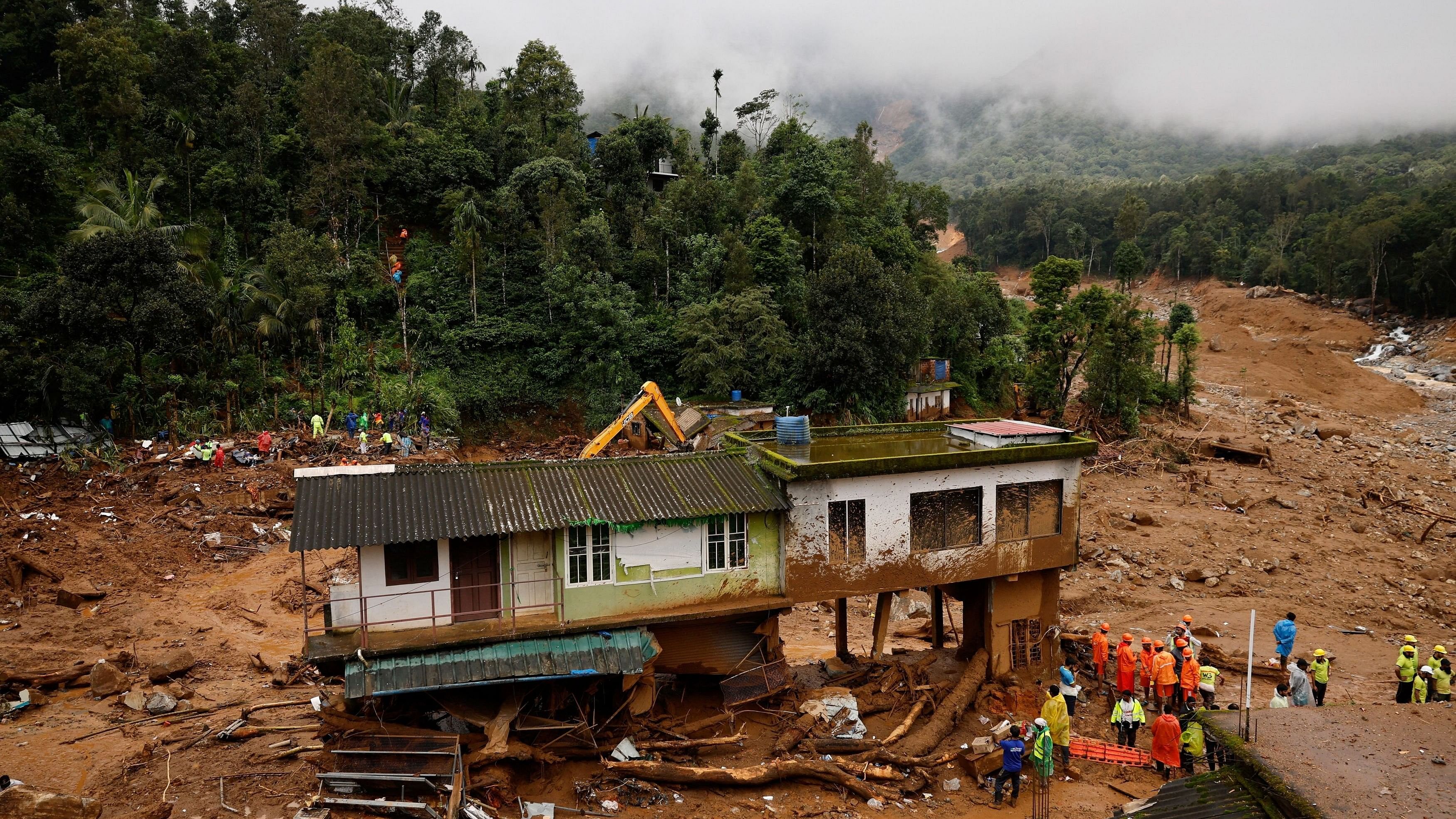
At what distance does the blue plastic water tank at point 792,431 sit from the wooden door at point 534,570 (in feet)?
19.1

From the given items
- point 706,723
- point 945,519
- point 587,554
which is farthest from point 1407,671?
point 587,554

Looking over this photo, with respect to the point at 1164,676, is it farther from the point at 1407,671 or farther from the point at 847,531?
the point at 847,531

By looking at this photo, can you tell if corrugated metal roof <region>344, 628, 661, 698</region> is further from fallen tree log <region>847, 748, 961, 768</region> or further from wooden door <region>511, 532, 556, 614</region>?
fallen tree log <region>847, 748, 961, 768</region>

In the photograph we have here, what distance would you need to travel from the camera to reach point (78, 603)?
65.6 feet

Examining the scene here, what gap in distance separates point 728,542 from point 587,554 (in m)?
2.64

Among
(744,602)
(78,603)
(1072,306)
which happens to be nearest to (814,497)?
(744,602)

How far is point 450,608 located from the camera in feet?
46.0

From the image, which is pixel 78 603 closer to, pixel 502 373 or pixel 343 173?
pixel 502 373

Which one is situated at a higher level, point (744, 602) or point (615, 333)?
point (615, 333)

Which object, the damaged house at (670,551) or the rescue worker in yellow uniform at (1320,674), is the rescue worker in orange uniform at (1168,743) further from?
the damaged house at (670,551)

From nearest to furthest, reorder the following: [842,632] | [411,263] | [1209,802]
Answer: [1209,802] < [842,632] < [411,263]

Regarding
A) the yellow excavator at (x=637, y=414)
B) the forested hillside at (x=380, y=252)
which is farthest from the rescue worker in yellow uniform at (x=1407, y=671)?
the forested hillside at (x=380, y=252)

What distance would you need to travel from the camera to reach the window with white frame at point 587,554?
47.3 feet

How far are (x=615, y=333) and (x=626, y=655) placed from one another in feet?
81.9
